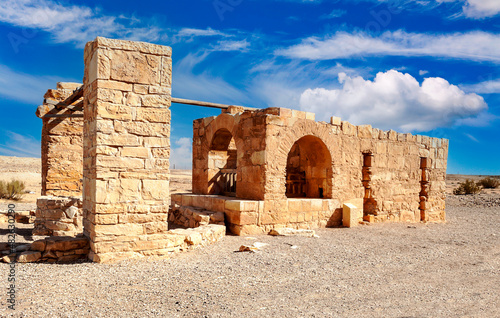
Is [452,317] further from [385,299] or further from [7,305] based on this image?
[7,305]

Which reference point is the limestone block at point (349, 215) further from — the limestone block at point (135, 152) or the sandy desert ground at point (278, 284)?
the limestone block at point (135, 152)

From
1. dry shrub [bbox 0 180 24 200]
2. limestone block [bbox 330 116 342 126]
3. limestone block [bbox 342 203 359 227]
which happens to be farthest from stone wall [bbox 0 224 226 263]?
dry shrub [bbox 0 180 24 200]

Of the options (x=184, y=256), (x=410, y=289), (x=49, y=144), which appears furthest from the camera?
(x=49, y=144)

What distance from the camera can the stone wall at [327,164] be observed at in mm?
8430

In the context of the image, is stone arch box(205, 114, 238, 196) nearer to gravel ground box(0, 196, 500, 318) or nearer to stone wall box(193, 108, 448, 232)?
stone wall box(193, 108, 448, 232)

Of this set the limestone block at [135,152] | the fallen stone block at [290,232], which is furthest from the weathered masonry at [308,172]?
the limestone block at [135,152]

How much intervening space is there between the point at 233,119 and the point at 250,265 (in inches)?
186

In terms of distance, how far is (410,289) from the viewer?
14.4ft

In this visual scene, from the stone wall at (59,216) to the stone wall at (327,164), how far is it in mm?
3637

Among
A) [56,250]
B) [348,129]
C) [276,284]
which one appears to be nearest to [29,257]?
[56,250]

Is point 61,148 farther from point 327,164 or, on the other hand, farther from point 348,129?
point 348,129

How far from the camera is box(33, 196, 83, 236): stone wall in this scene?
743cm

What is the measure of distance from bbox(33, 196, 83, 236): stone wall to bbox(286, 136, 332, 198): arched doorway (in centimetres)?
576

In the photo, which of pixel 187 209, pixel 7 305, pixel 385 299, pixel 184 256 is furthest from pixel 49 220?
pixel 385 299
